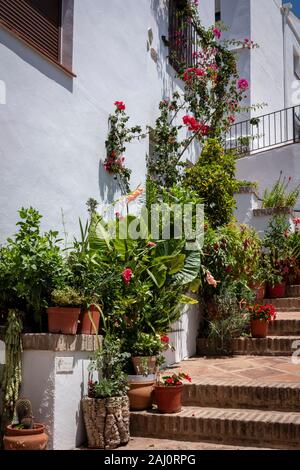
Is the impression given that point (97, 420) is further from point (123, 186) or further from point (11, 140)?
point (123, 186)

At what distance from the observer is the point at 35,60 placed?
6.51 m

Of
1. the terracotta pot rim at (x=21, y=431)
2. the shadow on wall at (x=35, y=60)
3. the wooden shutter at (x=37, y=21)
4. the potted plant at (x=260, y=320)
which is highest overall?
the wooden shutter at (x=37, y=21)

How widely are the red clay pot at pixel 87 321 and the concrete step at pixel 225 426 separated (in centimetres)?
96

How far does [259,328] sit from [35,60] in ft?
14.8

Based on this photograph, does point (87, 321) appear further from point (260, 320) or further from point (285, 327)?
point (285, 327)

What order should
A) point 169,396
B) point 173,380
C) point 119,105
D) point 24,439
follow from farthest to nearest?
point 119,105 → point 173,380 → point 169,396 → point 24,439

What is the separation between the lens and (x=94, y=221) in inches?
282

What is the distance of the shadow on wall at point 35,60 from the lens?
6043mm

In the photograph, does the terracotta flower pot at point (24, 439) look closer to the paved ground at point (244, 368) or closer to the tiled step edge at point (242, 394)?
the tiled step edge at point (242, 394)

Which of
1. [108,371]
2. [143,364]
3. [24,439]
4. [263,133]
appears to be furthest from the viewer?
[263,133]

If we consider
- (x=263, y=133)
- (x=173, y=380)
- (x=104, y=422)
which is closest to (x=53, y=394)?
(x=104, y=422)

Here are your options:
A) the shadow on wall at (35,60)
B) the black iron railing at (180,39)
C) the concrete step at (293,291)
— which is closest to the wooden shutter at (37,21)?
the shadow on wall at (35,60)

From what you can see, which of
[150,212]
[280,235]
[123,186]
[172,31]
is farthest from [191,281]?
[172,31]

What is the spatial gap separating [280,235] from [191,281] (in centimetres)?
342
